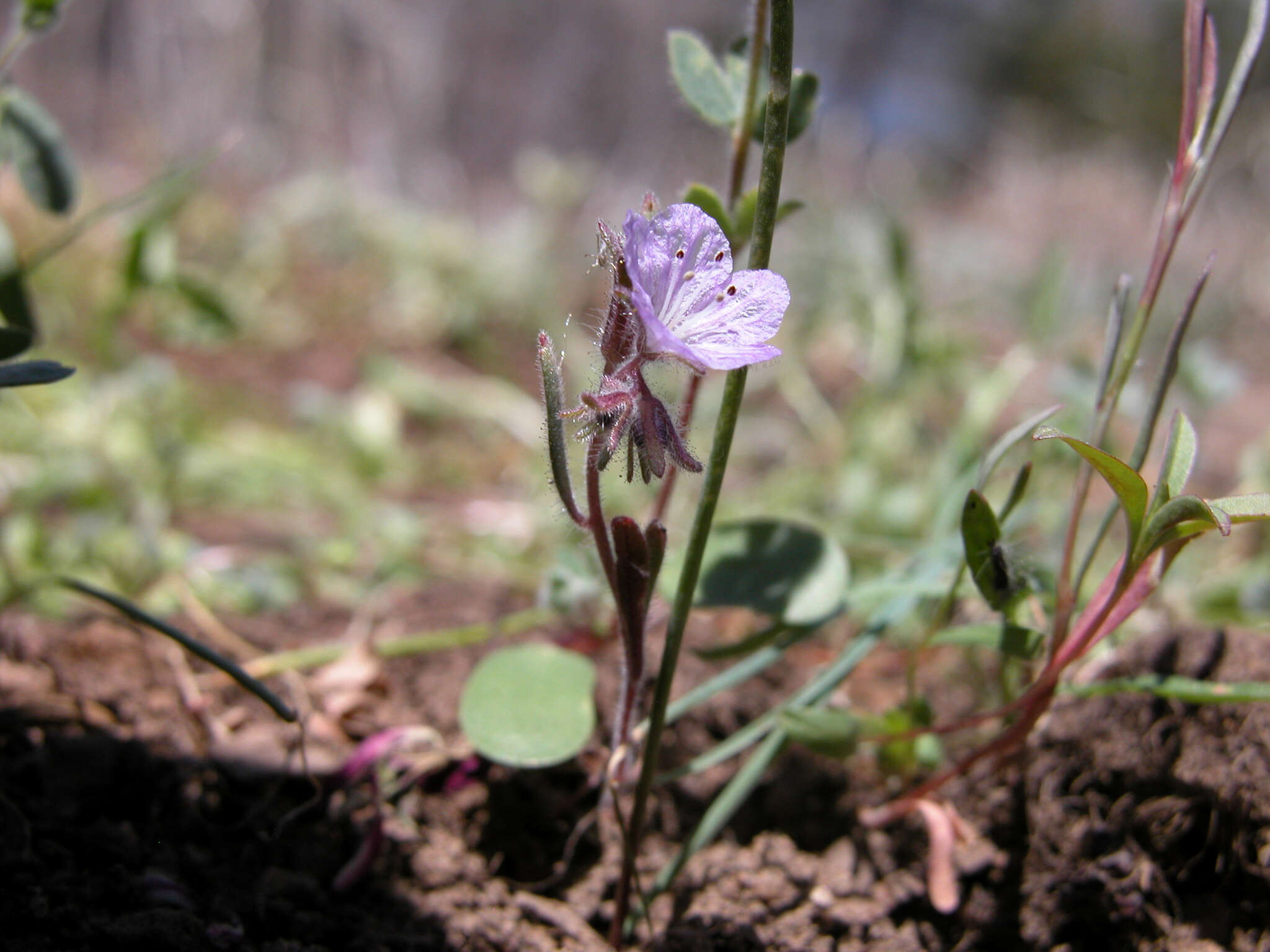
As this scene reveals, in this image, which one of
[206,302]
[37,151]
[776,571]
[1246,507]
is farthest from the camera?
[206,302]

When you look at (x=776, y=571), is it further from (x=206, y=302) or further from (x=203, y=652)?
(x=206, y=302)

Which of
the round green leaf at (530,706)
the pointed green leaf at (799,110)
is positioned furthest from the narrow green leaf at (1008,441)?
the round green leaf at (530,706)

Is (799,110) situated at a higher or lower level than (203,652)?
higher

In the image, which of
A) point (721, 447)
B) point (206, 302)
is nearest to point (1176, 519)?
point (721, 447)

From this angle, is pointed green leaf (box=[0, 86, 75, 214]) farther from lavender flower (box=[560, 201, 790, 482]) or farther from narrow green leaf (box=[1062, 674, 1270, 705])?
narrow green leaf (box=[1062, 674, 1270, 705])

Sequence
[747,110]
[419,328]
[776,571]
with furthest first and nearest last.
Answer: [419,328], [776,571], [747,110]

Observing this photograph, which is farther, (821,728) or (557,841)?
(557,841)

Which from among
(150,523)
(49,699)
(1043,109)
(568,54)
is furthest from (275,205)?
A: (1043,109)
